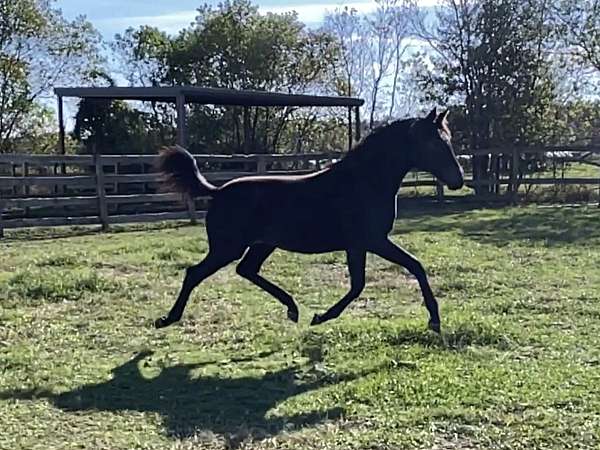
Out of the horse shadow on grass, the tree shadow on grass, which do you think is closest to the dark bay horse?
the horse shadow on grass

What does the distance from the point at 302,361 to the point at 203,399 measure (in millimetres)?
911

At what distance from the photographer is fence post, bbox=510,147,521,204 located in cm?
1906

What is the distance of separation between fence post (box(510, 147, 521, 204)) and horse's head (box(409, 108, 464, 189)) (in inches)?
554

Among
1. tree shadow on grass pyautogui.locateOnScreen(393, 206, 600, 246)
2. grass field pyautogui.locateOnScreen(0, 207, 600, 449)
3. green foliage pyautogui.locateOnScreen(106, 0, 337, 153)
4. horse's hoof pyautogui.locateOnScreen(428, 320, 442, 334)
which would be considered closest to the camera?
grass field pyautogui.locateOnScreen(0, 207, 600, 449)

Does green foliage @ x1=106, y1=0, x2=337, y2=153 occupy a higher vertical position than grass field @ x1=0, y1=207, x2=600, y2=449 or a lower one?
higher

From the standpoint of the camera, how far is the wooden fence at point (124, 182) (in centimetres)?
1439

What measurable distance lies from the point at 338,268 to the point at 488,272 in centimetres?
172

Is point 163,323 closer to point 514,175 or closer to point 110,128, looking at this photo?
point 514,175

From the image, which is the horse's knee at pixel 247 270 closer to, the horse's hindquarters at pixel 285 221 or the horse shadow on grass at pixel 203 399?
the horse's hindquarters at pixel 285 221

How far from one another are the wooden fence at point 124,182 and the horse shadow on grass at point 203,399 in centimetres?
707

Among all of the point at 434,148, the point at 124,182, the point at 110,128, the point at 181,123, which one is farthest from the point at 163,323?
the point at 110,128

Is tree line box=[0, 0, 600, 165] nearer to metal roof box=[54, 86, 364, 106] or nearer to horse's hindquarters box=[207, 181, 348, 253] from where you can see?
metal roof box=[54, 86, 364, 106]

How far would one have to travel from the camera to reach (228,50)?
2641cm

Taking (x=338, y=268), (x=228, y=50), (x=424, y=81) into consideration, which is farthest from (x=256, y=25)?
(x=338, y=268)
